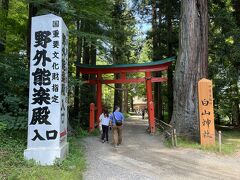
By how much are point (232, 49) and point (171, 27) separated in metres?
5.60

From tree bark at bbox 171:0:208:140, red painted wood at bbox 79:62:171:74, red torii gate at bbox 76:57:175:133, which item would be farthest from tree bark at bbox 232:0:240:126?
red torii gate at bbox 76:57:175:133

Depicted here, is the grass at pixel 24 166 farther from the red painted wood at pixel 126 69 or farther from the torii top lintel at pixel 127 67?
the red painted wood at pixel 126 69

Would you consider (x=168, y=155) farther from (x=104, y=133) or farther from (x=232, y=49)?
(x=232, y=49)

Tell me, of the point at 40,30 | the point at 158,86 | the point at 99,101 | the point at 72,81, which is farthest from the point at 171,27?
the point at 40,30

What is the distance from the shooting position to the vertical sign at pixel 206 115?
37.7ft

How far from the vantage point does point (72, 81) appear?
11297mm

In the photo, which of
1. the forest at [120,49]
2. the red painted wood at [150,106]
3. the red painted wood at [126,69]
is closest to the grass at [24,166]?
the forest at [120,49]

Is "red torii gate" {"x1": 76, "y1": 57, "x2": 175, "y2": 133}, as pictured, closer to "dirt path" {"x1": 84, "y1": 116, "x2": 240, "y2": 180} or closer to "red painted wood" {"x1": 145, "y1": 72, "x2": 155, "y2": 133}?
"red painted wood" {"x1": 145, "y1": 72, "x2": 155, "y2": 133}

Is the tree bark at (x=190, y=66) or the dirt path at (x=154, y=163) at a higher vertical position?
the tree bark at (x=190, y=66)

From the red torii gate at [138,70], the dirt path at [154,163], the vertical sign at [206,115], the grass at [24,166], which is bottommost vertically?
the dirt path at [154,163]

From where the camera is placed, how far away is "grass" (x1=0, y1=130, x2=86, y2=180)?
19.8ft

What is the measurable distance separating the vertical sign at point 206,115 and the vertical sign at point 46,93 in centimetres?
585

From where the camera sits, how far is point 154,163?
28.6ft

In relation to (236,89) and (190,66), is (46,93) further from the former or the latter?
(236,89)
